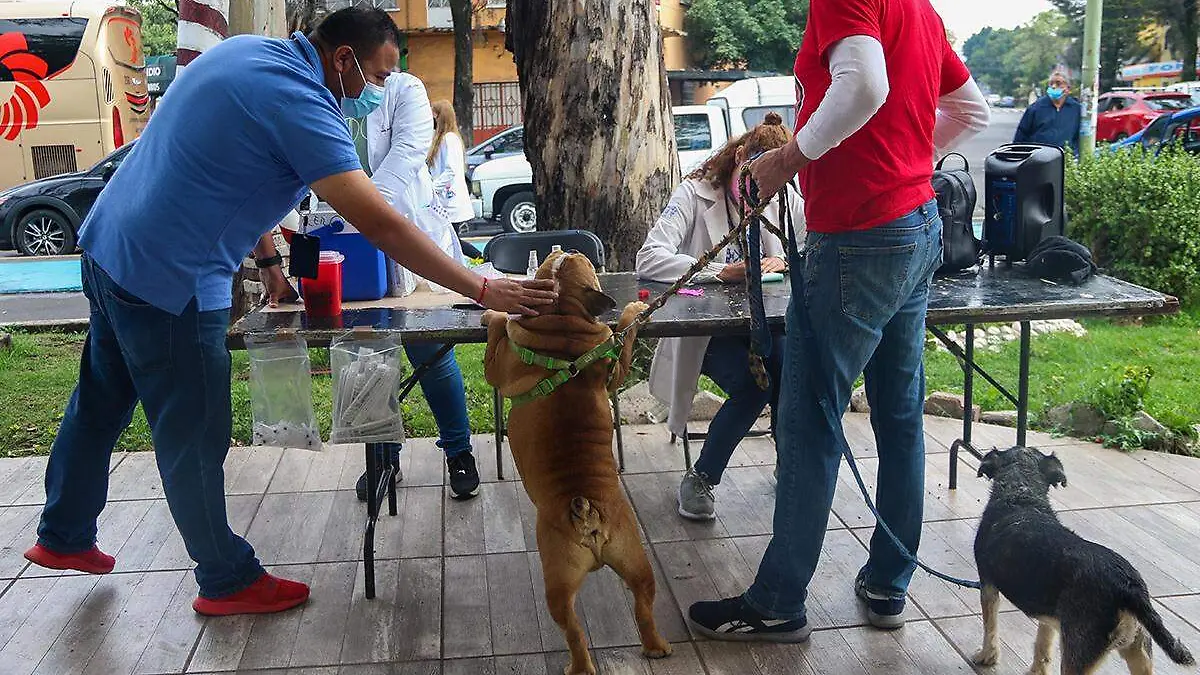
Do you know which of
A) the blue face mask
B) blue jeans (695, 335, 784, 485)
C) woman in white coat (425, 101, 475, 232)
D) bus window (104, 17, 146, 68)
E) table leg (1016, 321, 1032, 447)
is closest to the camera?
the blue face mask

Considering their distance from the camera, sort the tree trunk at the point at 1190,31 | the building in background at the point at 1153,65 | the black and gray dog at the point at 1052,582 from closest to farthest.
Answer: the black and gray dog at the point at 1052,582 < the tree trunk at the point at 1190,31 < the building in background at the point at 1153,65

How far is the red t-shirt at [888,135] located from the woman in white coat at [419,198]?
197 cm

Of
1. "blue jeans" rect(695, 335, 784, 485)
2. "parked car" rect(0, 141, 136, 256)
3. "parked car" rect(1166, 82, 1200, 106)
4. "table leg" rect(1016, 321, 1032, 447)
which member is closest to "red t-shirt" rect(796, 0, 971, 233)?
"blue jeans" rect(695, 335, 784, 485)

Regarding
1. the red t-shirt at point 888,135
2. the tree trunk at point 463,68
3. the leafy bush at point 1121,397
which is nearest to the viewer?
the red t-shirt at point 888,135

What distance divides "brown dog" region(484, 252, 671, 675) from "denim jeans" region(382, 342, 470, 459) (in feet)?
3.40

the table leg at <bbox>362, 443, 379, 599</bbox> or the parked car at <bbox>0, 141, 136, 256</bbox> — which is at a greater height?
the parked car at <bbox>0, 141, 136, 256</bbox>

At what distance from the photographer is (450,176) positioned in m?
7.78

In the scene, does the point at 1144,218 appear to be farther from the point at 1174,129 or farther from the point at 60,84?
the point at 60,84

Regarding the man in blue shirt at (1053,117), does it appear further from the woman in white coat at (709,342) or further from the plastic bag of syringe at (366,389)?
the plastic bag of syringe at (366,389)

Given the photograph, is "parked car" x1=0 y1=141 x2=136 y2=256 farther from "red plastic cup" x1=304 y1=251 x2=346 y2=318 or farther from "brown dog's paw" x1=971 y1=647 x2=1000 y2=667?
"brown dog's paw" x1=971 y1=647 x2=1000 y2=667

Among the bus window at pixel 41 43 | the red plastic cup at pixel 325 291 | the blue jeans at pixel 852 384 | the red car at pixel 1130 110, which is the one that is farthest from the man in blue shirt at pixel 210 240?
the red car at pixel 1130 110

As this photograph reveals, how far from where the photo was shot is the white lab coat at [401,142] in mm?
4645

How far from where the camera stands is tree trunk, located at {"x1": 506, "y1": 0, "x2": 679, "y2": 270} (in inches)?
229

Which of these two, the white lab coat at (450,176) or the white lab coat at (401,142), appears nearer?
the white lab coat at (401,142)
